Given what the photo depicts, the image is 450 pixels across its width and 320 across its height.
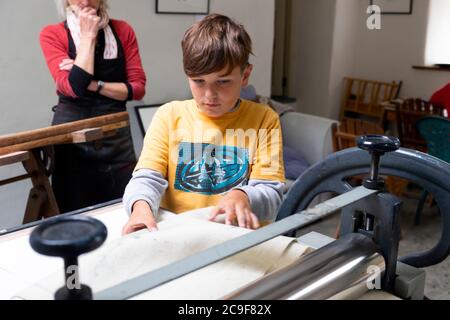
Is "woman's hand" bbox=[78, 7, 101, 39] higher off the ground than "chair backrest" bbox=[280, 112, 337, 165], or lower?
higher

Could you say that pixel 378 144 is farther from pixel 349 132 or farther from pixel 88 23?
pixel 349 132

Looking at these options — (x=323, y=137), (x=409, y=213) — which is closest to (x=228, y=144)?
(x=323, y=137)

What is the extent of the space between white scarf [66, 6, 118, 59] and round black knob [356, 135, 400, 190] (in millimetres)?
1424

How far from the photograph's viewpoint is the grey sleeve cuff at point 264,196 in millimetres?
884

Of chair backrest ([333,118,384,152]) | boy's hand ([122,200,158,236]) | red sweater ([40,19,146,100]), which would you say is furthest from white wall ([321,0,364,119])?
boy's hand ([122,200,158,236])

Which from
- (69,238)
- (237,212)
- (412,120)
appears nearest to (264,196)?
(237,212)

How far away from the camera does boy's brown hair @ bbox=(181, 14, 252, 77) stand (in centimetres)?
89

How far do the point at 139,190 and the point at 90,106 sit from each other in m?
1.01

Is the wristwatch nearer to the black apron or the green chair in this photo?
the black apron

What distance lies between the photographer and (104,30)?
1.84m

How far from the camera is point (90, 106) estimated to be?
5.92ft

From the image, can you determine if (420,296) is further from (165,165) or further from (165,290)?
(165,165)

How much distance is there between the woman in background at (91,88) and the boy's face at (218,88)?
2.92ft

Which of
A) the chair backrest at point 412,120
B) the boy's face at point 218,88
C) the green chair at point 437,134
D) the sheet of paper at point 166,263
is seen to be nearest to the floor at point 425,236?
the green chair at point 437,134
